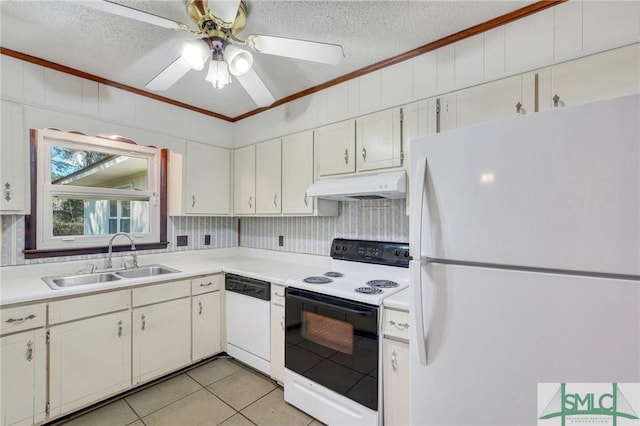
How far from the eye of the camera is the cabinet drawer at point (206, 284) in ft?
7.90

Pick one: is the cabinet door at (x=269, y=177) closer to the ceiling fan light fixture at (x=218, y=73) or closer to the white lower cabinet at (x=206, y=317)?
the white lower cabinet at (x=206, y=317)

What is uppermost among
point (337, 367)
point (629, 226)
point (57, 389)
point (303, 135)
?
point (303, 135)

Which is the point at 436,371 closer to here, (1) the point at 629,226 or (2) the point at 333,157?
(1) the point at 629,226

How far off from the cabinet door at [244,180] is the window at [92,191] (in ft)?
2.40

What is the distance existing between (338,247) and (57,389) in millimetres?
2049

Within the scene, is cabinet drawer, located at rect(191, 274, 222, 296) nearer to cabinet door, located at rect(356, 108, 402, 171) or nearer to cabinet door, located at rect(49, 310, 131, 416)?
cabinet door, located at rect(49, 310, 131, 416)

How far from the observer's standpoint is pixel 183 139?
276 centimetres

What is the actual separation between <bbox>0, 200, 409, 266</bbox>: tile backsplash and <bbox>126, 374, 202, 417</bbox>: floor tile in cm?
117

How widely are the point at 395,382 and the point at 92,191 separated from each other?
2.74 meters

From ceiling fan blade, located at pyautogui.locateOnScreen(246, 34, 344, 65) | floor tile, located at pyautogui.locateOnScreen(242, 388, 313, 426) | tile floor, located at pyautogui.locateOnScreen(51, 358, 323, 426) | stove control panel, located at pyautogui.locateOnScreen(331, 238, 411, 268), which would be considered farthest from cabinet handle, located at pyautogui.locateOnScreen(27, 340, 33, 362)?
ceiling fan blade, located at pyautogui.locateOnScreen(246, 34, 344, 65)

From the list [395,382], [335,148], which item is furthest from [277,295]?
[335,148]

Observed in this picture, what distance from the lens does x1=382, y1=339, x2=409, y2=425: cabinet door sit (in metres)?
1.51

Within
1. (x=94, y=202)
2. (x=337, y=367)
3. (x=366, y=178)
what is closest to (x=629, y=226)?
(x=366, y=178)

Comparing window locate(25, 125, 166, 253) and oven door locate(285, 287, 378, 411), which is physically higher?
window locate(25, 125, 166, 253)
